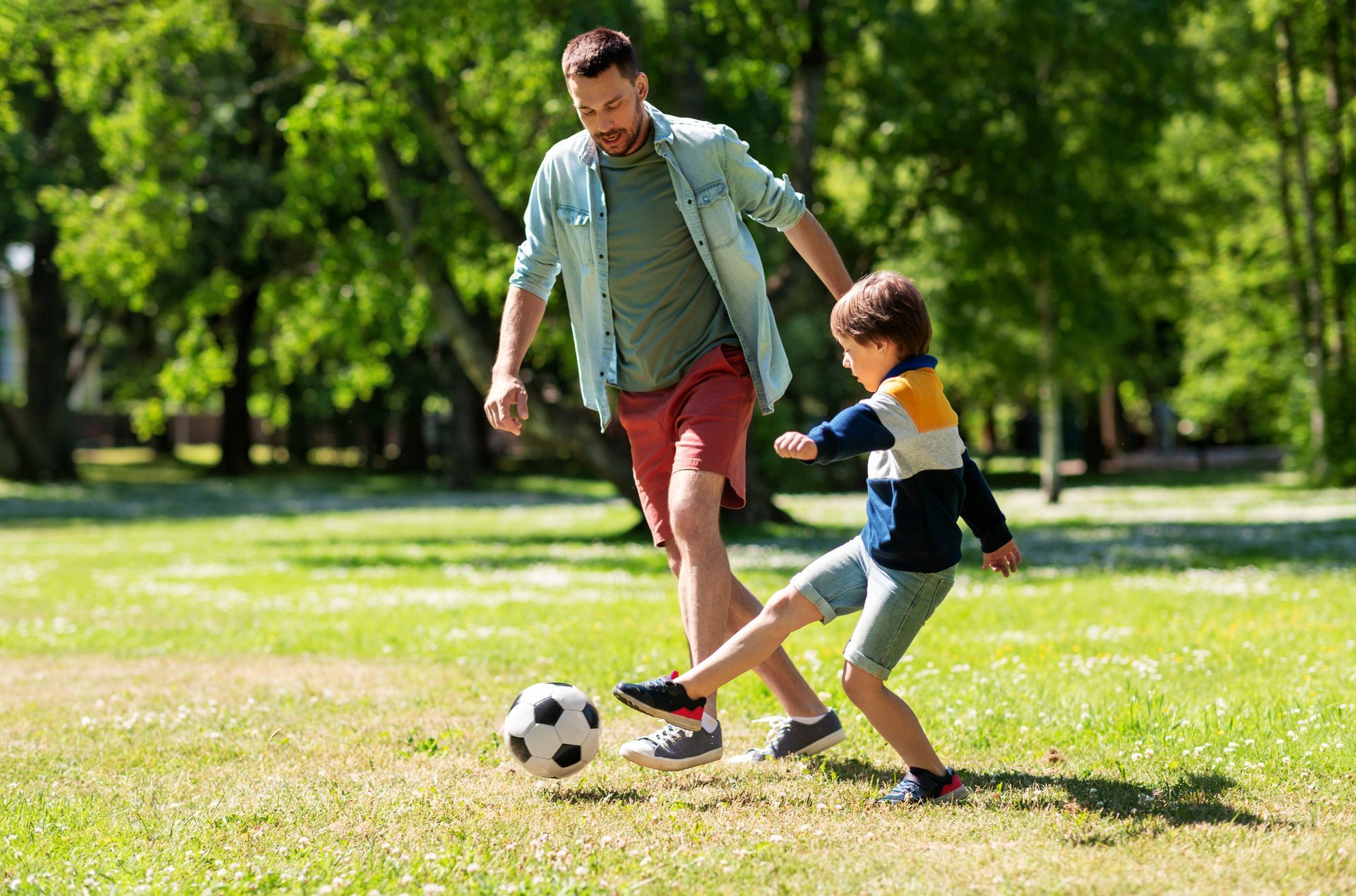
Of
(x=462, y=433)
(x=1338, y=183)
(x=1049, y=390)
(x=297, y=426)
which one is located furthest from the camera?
(x=297, y=426)

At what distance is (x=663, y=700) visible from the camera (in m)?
4.41

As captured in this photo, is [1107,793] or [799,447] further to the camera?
[1107,793]

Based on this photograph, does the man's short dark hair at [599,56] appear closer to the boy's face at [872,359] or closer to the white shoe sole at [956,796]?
the boy's face at [872,359]

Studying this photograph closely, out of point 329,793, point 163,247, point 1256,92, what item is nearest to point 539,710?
point 329,793

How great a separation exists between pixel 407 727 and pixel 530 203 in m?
2.27

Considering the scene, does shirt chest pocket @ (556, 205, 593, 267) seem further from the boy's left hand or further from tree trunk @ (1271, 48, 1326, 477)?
tree trunk @ (1271, 48, 1326, 477)

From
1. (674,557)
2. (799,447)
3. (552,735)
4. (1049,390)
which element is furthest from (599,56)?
(1049,390)

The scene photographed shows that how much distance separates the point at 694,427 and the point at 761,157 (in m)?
11.5

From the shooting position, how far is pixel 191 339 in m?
20.3

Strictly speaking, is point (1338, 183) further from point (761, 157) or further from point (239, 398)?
point (239, 398)

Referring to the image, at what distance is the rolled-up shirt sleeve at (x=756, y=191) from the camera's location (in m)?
4.90

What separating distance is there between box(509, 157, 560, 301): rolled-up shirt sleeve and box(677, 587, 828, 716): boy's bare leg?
151cm

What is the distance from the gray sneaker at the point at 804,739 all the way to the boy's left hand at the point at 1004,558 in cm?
89

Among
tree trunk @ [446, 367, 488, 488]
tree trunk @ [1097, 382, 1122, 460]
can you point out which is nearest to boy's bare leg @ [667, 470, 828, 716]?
tree trunk @ [446, 367, 488, 488]
